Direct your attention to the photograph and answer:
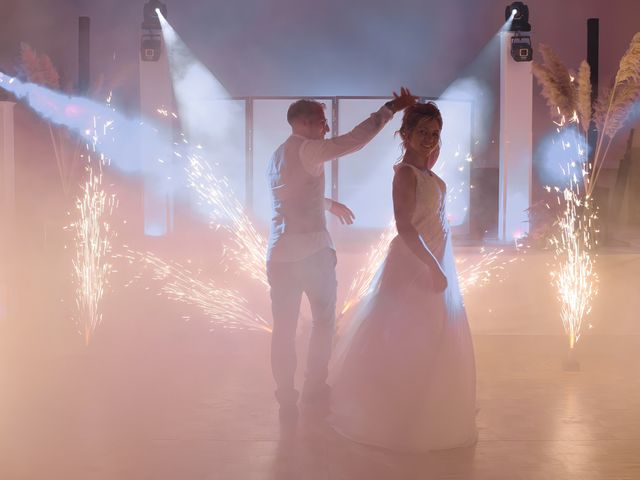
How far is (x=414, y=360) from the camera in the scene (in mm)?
3195

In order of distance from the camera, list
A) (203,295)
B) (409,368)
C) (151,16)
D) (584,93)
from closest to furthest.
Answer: (409,368) < (203,295) < (584,93) < (151,16)

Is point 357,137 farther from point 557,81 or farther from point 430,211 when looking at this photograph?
point 557,81

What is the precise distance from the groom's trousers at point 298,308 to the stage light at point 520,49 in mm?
4726

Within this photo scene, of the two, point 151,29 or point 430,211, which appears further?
point 151,29

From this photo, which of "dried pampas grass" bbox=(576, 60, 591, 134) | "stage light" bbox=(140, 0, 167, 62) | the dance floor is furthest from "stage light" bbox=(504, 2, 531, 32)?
the dance floor

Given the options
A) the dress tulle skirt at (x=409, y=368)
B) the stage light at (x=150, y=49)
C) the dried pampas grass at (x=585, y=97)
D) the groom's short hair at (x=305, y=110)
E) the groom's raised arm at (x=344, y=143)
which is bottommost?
the dress tulle skirt at (x=409, y=368)

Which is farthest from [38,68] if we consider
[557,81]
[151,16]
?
[557,81]

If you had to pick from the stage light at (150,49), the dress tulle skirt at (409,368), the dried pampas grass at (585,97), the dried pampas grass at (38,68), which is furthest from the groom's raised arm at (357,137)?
the dried pampas grass at (38,68)

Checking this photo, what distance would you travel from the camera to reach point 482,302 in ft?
18.1

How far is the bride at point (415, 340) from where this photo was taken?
315cm

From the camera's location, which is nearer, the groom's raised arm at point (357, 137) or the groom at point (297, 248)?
the groom's raised arm at point (357, 137)

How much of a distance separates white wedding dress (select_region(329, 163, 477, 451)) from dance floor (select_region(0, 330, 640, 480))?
0.32ft

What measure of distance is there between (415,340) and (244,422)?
0.89 metres

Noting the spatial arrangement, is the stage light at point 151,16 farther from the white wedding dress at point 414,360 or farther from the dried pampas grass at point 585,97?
the white wedding dress at point 414,360
